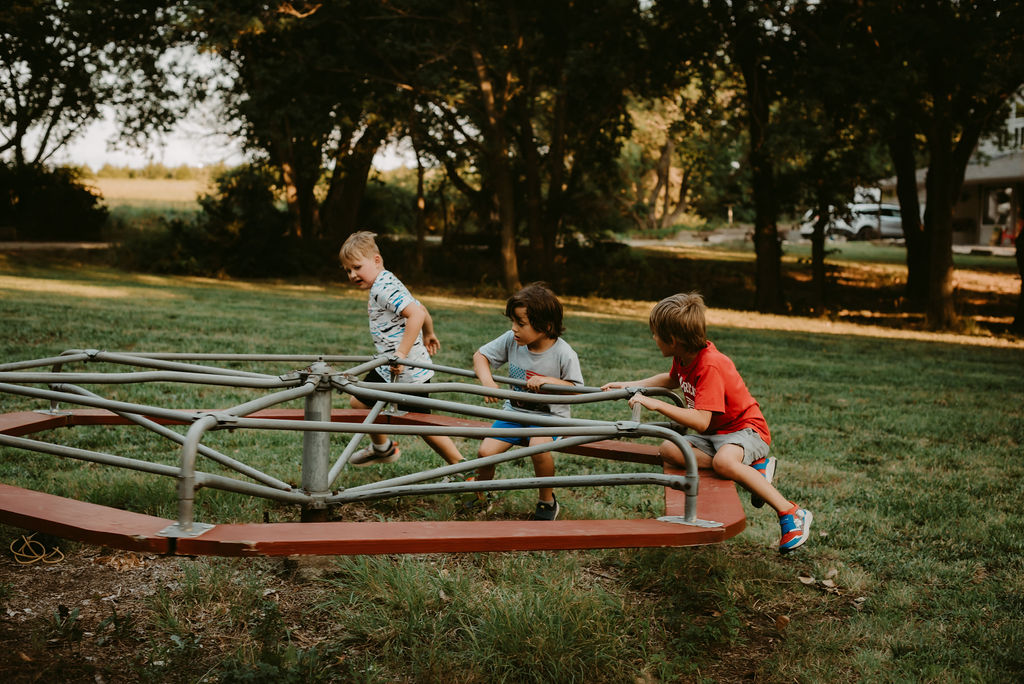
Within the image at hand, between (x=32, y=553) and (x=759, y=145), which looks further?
(x=759, y=145)

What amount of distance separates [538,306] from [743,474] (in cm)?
118

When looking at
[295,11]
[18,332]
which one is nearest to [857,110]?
[295,11]

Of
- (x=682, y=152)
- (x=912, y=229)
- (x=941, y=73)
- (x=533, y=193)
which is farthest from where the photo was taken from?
(x=682, y=152)

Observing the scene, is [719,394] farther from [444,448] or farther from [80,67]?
[80,67]

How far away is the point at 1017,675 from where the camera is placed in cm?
304

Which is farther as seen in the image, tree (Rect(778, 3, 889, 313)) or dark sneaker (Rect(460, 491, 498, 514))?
tree (Rect(778, 3, 889, 313))

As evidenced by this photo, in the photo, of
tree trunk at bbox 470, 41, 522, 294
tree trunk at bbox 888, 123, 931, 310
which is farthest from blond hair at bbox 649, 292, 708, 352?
tree trunk at bbox 888, 123, 931, 310

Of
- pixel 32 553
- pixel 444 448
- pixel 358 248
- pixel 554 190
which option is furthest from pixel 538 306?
pixel 554 190

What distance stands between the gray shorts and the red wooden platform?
614 mm

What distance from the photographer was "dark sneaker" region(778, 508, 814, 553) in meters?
3.51

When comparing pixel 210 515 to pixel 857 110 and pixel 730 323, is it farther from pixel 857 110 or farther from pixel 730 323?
pixel 857 110

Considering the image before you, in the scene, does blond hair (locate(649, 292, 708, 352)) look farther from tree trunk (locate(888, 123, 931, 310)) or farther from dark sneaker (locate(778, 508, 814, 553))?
tree trunk (locate(888, 123, 931, 310))

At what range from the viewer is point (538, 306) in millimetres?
4051

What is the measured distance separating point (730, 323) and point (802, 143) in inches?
150
